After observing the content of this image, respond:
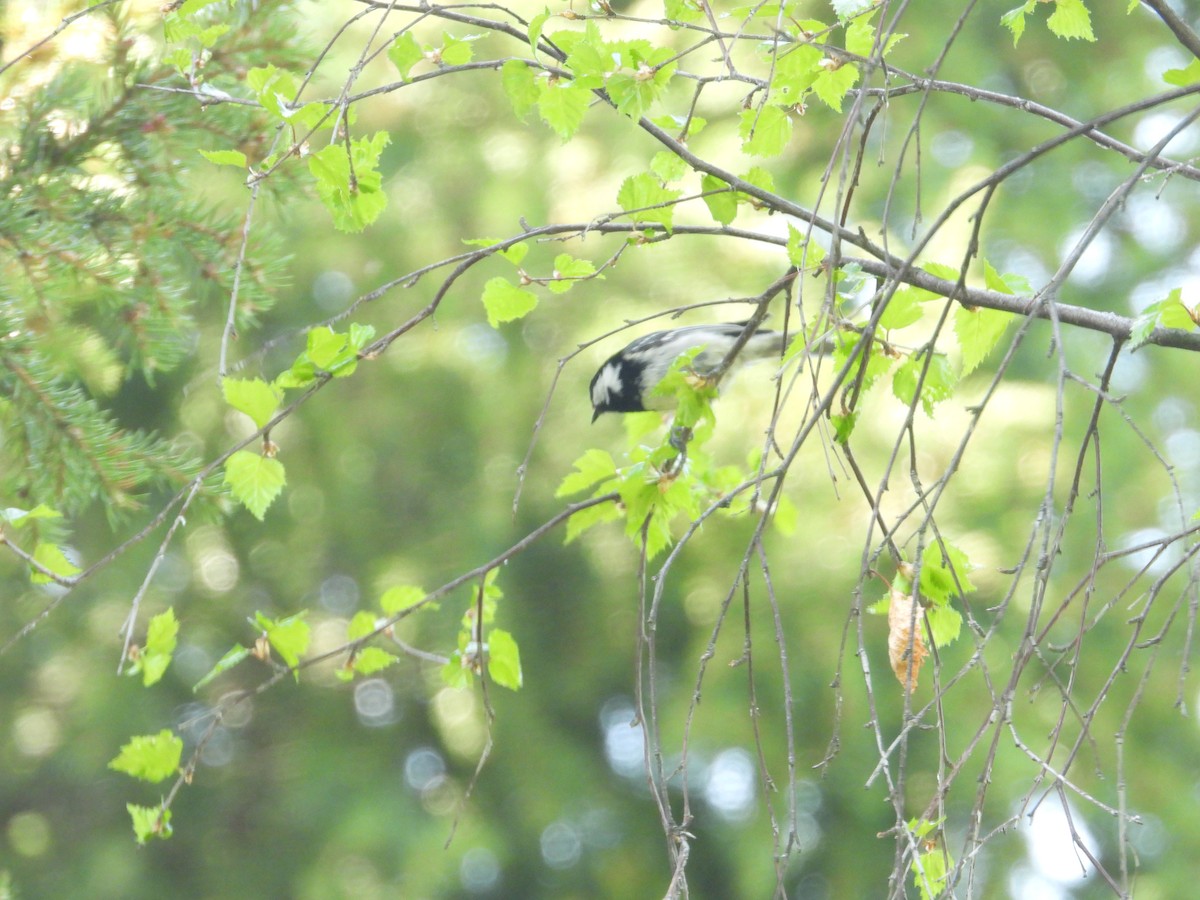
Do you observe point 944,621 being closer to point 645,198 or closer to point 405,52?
point 645,198

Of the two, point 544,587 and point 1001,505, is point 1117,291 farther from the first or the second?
point 544,587

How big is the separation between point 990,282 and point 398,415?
90.6 inches

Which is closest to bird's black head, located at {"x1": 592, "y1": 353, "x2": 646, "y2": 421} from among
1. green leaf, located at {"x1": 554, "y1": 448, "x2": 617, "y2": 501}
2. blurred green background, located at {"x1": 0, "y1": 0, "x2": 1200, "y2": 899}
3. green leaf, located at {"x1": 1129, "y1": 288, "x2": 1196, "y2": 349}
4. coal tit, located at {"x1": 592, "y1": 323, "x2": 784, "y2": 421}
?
coal tit, located at {"x1": 592, "y1": 323, "x2": 784, "y2": 421}

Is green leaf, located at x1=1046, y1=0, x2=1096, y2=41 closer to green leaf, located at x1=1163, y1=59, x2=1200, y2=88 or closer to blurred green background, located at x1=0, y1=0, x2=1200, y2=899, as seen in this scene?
green leaf, located at x1=1163, y1=59, x2=1200, y2=88

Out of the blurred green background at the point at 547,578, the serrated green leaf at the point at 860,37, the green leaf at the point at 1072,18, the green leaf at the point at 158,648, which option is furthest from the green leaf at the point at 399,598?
the blurred green background at the point at 547,578

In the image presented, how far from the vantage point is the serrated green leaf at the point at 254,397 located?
0.94 m

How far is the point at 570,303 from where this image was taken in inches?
120

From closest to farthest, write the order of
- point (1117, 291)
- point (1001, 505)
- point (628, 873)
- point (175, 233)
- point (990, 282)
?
point (990, 282) < point (175, 233) < point (1001, 505) < point (628, 873) < point (1117, 291)

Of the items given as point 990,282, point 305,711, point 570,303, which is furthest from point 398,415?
point 990,282

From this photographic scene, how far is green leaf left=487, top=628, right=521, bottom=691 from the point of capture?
115 cm

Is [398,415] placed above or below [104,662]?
above

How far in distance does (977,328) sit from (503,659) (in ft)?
1.73

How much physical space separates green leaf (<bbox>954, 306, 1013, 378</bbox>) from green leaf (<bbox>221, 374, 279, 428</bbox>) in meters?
0.55

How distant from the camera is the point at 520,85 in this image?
99 cm
